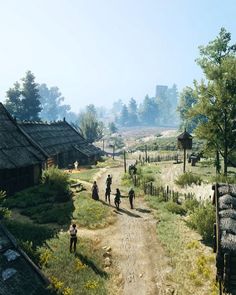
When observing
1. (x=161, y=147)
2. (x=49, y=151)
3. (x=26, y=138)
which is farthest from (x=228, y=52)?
(x=161, y=147)

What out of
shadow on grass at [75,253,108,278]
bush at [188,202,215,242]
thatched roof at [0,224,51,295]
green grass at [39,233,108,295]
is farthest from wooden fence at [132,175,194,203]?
thatched roof at [0,224,51,295]

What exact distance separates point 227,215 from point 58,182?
1687 centimetres

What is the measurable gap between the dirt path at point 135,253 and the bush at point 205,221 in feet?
8.52

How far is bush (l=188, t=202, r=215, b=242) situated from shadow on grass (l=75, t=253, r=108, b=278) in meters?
6.74

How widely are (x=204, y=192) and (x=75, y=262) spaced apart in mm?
14776

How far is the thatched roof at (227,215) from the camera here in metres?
14.4

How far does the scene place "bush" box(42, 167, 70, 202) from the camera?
2772 centimetres

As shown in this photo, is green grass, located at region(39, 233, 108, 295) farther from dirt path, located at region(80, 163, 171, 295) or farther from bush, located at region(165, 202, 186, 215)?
bush, located at region(165, 202, 186, 215)

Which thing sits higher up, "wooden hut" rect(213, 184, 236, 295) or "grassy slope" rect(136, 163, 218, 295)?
"wooden hut" rect(213, 184, 236, 295)

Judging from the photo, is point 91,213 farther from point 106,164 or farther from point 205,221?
point 106,164

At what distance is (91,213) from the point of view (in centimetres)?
2464

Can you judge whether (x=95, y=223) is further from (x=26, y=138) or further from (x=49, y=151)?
(x=49, y=151)

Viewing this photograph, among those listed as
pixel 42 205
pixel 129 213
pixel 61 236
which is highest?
pixel 42 205

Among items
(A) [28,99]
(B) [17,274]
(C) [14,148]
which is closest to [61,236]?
(B) [17,274]
